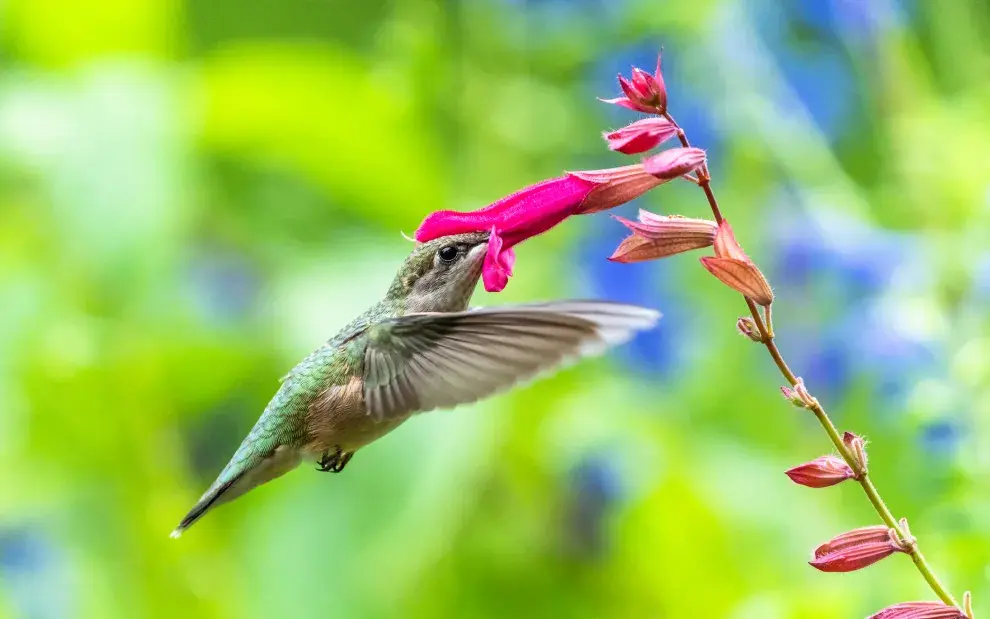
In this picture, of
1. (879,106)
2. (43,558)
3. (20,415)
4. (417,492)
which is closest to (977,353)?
(417,492)

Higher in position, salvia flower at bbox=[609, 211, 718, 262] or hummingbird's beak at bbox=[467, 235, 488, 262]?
hummingbird's beak at bbox=[467, 235, 488, 262]

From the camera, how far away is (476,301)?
2.78 metres

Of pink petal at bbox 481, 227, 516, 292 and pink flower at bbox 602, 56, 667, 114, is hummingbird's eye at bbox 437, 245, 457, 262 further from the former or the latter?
pink flower at bbox 602, 56, 667, 114

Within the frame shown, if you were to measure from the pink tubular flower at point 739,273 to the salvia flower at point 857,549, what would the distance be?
0.84 ft

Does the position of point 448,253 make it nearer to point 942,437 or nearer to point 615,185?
point 615,185

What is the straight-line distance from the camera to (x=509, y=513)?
104 inches

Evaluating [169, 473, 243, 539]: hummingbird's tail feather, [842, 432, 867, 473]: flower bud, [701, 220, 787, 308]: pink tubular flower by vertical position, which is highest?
[701, 220, 787, 308]: pink tubular flower

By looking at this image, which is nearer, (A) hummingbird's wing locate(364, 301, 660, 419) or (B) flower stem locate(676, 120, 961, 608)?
(B) flower stem locate(676, 120, 961, 608)

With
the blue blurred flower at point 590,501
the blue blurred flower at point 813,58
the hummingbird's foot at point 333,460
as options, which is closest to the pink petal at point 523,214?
the hummingbird's foot at point 333,460

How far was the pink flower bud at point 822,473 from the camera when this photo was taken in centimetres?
113

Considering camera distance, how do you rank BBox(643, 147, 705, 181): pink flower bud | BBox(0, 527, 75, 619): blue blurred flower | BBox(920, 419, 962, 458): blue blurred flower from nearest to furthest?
BBox(643, 147, 705, 181): pink flower bud
BBox(920, 419, 962, 458): blue blurred flower
BBox(0, 527, 75, 619): blue blurred flower

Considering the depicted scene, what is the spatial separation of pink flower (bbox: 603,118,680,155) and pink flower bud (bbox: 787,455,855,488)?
367 mm

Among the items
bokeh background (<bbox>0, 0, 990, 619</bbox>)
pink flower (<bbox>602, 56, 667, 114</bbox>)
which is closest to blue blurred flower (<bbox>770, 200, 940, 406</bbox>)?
bokeh background (<bbox>0, 0, 990, 619</bbox>)

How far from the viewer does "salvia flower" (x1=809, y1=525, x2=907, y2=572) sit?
44.8 inches
